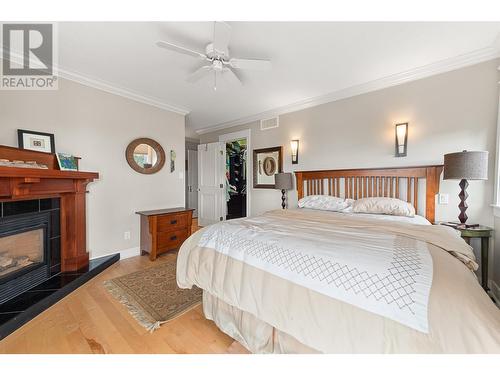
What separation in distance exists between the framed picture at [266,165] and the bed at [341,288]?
2216 millimetres

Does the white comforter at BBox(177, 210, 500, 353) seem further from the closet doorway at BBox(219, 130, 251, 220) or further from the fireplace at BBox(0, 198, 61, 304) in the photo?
the closet doorway at BBox(219, 130, 251, 220)

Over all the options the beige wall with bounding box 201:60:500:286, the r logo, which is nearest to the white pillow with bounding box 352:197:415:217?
the beige wall with bounding box 201:60:500:286

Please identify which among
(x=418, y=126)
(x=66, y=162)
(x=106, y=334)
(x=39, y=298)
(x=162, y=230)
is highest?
(x=418, y=126)

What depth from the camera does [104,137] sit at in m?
2.76

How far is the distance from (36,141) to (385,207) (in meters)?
3.87

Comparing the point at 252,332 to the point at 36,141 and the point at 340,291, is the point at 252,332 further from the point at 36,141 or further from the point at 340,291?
the point at 36,141

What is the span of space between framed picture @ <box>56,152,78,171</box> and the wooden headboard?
3.06 metres

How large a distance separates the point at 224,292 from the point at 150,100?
10.1 feet

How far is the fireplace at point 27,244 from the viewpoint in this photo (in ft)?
5.84

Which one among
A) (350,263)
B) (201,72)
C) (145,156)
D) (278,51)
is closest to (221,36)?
(201,72)
